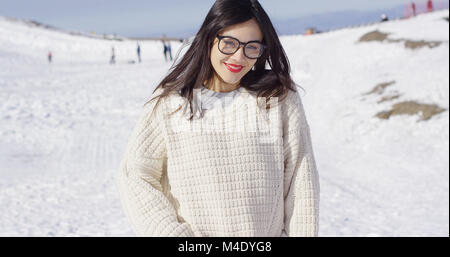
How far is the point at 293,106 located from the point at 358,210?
5.93m

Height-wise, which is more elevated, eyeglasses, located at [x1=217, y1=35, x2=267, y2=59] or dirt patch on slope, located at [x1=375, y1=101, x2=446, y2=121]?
eyeglasses, located at [x1=217, y1=35, x2=267, y2=59]

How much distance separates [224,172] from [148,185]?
0.31m

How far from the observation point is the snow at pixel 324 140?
713 cm

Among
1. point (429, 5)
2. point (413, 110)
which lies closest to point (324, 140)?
point (413, 110)

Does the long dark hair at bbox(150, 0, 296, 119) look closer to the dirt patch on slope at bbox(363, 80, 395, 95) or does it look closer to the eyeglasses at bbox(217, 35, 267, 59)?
the eyeglasses at bbox(217, 35, 267, 59)

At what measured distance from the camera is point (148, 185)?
6.75ft

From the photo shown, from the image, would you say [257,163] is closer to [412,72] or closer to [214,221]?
[214,221]

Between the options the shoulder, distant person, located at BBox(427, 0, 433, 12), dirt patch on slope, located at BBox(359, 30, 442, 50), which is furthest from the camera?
distant person, located at BBox(427, 0, 433, 12)

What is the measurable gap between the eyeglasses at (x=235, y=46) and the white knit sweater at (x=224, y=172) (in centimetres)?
24

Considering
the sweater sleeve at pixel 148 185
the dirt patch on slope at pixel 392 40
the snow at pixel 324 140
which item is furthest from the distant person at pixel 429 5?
the sweater sleeve at pixel 148 185

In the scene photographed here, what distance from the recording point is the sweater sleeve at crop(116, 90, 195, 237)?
6.59 ft

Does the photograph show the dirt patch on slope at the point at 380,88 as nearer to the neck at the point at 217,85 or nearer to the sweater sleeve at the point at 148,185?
Result: the neck at the point at 217,85

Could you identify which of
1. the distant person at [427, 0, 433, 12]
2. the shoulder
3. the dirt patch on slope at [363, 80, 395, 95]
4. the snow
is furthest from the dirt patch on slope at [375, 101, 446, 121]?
the distant person at [427, 0, 433, 12]

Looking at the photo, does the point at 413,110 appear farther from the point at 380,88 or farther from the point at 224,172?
the point at 224,172
